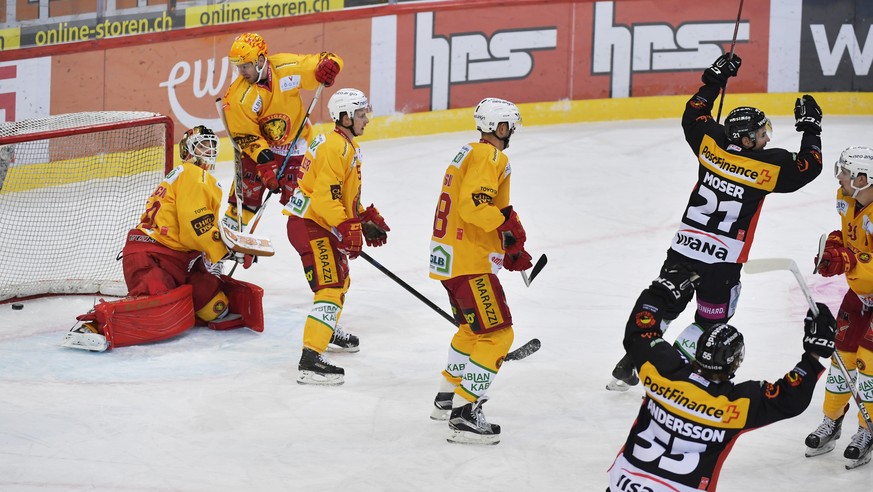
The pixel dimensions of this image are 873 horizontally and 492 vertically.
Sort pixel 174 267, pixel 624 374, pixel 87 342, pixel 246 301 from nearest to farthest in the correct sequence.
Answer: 1. pixel 624 374
2. pixel 87 342
3. pixel 174 267
4. pixel 246 301

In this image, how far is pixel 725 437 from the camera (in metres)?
3.51

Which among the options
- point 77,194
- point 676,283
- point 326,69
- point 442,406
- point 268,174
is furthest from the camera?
point 77,194

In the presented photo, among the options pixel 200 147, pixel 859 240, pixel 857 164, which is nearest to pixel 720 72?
pixel 857 164

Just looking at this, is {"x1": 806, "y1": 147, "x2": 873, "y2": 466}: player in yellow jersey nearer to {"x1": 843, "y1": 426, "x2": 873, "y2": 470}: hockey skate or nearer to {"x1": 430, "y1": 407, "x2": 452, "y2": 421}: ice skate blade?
{"x1": 843, "y1": 426, "x2": 873, "y2": 470}: hockey skate

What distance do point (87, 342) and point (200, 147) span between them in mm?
1133

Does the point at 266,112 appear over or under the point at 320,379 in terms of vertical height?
over

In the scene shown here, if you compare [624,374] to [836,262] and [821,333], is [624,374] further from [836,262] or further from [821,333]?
[821,333]

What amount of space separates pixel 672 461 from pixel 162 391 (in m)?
2.80

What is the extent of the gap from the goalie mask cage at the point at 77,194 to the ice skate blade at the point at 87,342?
956mm

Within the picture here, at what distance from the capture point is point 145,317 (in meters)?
6.16

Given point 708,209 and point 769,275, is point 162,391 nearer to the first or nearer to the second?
point 708,209

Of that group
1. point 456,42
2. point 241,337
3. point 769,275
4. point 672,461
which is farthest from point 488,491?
point 456,42

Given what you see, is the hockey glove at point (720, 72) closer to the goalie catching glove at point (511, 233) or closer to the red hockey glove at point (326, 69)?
the goalie catching glove at point (511, 233)

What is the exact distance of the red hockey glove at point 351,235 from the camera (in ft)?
18.7
